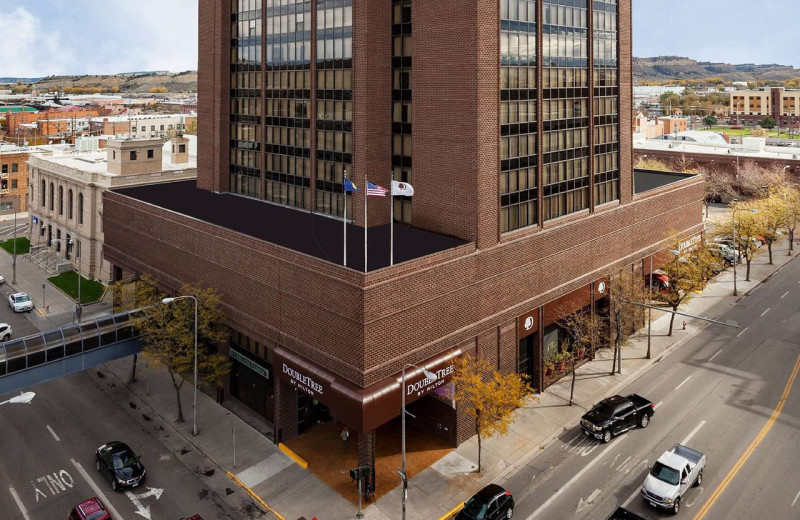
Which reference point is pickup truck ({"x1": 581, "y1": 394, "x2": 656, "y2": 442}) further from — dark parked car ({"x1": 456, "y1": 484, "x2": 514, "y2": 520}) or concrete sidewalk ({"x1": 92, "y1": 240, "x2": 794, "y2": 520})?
dark parked car ({"x1": 456, "y1": 484, "x2": 514, "y2": 520})

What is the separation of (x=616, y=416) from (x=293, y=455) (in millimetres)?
19607

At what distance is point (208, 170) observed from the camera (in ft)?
191

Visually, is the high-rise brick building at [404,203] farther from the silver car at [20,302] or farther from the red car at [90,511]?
the silver car at [20,302]

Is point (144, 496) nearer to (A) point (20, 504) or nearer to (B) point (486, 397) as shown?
(A) point (20, 504)

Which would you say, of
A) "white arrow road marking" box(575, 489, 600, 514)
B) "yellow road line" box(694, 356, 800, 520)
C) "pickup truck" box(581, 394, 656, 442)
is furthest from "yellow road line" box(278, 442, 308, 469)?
"yellow road line" box(694, 356, 800, 520)

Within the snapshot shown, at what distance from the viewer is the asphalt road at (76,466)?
29.8m

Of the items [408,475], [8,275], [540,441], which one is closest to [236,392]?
[408,475]

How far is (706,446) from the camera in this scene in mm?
34156

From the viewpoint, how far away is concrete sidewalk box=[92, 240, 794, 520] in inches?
1193

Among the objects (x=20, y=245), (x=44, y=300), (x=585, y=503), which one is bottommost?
(x=585, y=503)

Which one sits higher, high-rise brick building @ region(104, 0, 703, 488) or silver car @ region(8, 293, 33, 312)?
high-rise brick building @ region(104, 0, 703, 488)

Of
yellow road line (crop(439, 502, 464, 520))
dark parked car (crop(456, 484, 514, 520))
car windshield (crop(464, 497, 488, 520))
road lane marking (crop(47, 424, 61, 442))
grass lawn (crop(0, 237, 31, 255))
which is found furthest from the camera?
grass lawn (crop(0, 237, 31, 255))

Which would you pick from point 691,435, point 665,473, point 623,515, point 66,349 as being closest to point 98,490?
point 66,349

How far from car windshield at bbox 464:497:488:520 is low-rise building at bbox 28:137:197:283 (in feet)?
174
